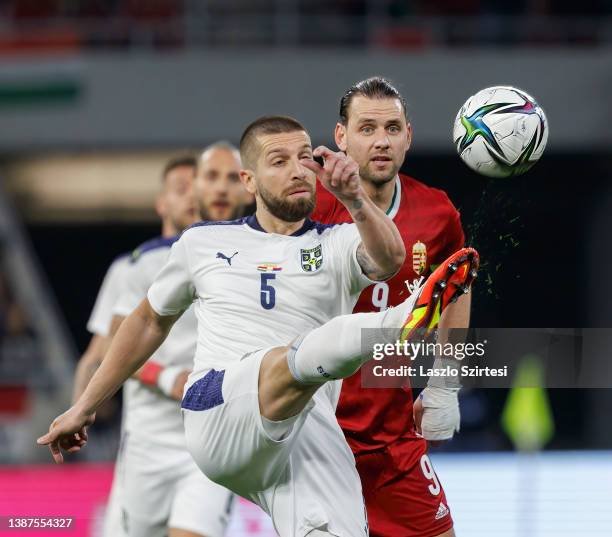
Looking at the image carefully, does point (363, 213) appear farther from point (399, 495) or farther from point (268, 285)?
point (399, 495)

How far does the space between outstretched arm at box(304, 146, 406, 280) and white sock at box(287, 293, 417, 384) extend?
0.21 m

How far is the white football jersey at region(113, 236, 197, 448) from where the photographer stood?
6.52 meters

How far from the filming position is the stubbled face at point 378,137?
4.75m

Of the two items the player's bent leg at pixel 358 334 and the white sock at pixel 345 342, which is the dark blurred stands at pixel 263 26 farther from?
the white sock at pixel 345 342

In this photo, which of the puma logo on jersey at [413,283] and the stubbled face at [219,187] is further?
the stubbled face at [219,187]

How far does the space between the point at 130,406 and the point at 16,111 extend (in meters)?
10.8

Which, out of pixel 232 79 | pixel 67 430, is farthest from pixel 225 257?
pixel 232 79

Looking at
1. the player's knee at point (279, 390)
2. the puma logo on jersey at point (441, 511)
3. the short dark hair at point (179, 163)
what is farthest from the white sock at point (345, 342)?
the short dark hair at point (179, 163)

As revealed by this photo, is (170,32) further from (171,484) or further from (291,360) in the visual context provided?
(291,360)

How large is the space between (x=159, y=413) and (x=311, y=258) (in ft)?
8.08

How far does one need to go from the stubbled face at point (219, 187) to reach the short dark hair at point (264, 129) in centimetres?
Answer: 168

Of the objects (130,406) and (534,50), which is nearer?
(130,406)

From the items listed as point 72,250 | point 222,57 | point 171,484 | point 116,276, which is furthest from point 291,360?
point 72,250

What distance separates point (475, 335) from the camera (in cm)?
496
